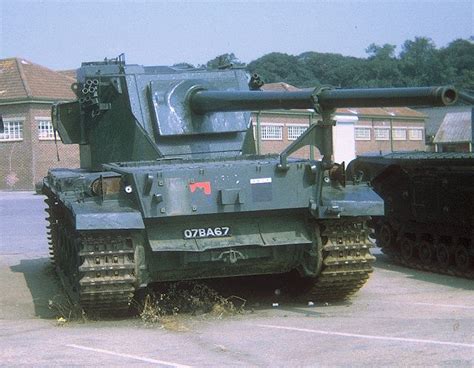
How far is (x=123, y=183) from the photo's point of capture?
951 cm

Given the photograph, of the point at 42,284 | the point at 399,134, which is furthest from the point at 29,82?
the point at 42,284

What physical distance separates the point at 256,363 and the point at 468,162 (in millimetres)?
6988

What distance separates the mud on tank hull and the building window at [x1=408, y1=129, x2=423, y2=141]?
5448cm

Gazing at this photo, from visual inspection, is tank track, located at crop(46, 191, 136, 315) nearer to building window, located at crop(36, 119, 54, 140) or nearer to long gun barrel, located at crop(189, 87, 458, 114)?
long gun barrel, located at crop(189, 87, 458, 114)

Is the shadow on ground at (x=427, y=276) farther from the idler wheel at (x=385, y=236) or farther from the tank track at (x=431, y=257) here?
the idler wheel at (x=385, y=236)

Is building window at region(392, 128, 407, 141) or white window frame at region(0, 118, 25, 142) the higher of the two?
white window frame at region(0, 118, 25, 142)

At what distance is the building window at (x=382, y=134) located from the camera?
57.8 m

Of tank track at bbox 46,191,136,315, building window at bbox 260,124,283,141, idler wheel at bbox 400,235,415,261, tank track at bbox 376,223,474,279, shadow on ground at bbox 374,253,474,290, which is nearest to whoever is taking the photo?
tank track at bbox 46,191,136,315

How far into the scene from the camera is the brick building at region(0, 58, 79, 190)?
136 ft

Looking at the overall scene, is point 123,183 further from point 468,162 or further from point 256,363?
point 468,162

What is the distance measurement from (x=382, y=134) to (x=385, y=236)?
43.7 meters

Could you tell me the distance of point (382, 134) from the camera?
58969 mm

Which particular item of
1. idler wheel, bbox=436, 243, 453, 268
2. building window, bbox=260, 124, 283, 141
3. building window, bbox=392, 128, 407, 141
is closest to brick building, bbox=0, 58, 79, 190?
building window, bbox=260, 124, 283, 141

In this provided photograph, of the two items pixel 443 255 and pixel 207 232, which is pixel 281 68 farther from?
pixel 207 232
